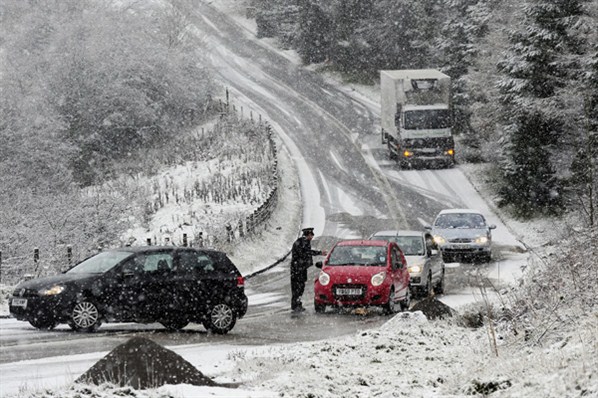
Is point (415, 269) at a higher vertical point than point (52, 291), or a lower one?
lower

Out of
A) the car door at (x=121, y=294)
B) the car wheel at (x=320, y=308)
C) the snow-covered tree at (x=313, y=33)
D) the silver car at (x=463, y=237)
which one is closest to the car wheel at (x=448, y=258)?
the silver car at (x=463, y=237)

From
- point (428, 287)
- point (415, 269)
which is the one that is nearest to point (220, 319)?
point (415, 269)

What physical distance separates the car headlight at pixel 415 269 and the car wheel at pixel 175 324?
7.75 metres

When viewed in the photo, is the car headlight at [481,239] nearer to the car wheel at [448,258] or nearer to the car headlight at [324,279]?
the car wheel at [448,258]

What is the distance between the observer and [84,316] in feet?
58.9

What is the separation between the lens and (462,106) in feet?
191

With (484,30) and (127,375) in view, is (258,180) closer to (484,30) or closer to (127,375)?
(484,30)

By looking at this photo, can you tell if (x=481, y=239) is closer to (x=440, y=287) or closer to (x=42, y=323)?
(x=440, y=287)

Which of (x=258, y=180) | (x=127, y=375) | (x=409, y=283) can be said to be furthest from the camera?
(x=258, y=180)

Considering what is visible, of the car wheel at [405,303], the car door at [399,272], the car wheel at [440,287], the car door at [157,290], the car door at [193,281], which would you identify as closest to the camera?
the car door at [157,290]

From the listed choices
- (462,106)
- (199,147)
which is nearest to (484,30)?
(462,106)

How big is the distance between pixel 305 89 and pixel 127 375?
2488 inches

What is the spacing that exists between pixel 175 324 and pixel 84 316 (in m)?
1.84

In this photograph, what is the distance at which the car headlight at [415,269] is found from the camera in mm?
25275
